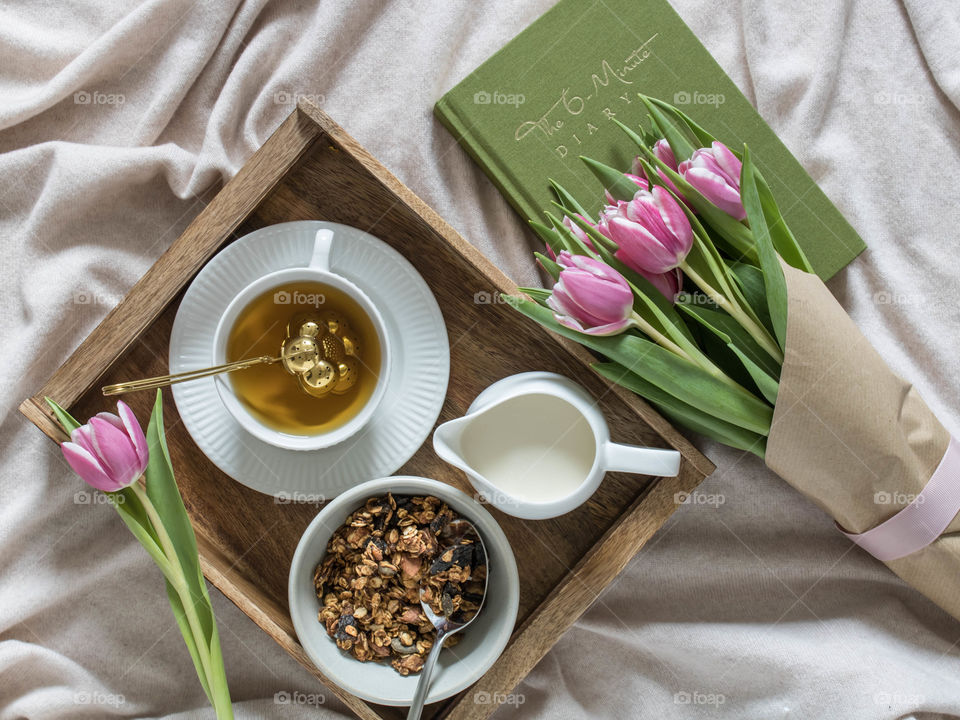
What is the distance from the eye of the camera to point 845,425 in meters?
0.79

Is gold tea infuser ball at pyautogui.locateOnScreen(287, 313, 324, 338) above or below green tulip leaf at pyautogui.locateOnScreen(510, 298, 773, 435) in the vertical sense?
above

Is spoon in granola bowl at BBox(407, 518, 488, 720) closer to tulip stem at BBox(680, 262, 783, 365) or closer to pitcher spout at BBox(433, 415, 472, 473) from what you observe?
pitcher spout at BBox(433, 415, 472, 473)

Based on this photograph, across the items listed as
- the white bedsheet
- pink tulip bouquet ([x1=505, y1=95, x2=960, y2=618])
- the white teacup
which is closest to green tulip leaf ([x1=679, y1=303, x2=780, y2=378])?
pink tulip bouquet ([x1=505, y1=95, x2=960, y2=618])

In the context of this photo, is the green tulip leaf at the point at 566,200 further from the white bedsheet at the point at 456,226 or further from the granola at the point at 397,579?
the granola at the point at 397,579

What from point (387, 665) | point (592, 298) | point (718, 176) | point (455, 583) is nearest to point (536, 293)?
point (592, 298)

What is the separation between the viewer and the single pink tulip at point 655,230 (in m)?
0.75

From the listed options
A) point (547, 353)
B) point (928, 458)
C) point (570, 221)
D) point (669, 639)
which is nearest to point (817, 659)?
point (669, 639)

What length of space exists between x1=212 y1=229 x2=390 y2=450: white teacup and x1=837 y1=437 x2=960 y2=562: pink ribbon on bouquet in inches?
22.1

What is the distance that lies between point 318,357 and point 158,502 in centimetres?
22

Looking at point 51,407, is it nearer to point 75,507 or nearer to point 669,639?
point 75,507

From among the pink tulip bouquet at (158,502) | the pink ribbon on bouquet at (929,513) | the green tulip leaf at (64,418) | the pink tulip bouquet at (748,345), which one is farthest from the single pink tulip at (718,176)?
the green tulip leaf at (64,418)

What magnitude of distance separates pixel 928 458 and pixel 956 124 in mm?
474

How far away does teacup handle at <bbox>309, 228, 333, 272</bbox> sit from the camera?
2.71 feet

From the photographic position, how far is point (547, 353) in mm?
903
